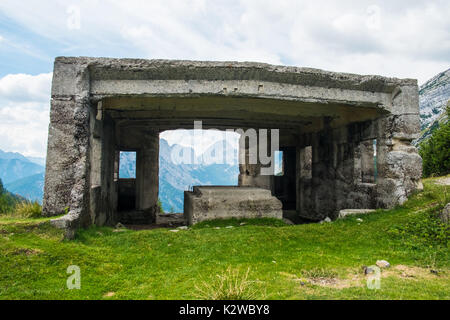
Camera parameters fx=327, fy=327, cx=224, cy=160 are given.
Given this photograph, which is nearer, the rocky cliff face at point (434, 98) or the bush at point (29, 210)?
the bush at point (29, 210)

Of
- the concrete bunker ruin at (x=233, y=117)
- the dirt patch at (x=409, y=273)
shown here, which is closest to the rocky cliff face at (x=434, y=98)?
the concrete bunker ruin at (x=233, y=117)

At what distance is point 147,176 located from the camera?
12.2 metres

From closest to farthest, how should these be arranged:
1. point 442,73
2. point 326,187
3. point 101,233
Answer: point 101,233 < point 326,187 < point 442,73

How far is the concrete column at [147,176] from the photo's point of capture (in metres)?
12.1

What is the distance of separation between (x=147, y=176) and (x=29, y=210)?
6.32 metres

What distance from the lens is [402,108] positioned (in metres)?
7.61

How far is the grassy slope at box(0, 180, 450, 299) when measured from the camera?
3.41 m

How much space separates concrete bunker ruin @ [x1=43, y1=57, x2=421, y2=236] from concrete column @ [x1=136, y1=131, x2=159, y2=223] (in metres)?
1.11

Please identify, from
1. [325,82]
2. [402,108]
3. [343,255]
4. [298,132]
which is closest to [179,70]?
[325,82]

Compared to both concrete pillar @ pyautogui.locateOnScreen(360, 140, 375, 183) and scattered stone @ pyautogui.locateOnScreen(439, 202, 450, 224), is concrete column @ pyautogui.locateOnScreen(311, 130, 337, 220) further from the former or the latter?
scattered stone @ pyautogui.locateOnScreen(439, 202, 450, 224)

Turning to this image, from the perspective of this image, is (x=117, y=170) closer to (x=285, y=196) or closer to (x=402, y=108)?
(x=285, y=196)

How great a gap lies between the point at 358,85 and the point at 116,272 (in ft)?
20.2

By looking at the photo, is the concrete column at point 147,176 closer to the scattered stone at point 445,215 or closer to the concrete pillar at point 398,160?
the concrete pillar at point 398,160

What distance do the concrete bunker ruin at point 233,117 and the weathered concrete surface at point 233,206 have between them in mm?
72
